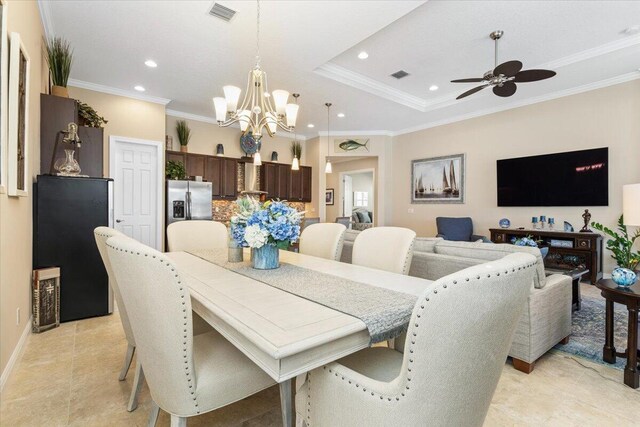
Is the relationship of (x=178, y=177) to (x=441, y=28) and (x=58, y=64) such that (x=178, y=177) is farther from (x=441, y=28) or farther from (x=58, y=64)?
(x=441, y=28)

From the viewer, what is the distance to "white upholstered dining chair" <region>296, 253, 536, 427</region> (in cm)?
71

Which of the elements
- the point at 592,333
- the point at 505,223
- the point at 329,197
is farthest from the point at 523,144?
the point at 329,197

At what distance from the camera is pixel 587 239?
14.4 feet

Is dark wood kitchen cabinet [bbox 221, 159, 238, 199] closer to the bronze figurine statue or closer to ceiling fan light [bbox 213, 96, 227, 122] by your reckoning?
A: ceiling fan light [bbox 213, 96, 227, 122]

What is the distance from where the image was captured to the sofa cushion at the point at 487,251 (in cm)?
221

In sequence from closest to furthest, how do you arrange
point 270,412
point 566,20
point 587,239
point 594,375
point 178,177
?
point 270,412, point 594,375, point 566,20, point 587,239, point 178,177

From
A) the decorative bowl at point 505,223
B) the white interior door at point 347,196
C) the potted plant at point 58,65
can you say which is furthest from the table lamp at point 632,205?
the white interior door at point 347,196

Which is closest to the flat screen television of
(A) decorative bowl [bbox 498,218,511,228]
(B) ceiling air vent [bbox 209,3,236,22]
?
(A) decorative bowl [bbox 498,218,511,228]

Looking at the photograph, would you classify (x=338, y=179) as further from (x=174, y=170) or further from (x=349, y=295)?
(x=349, y=295)

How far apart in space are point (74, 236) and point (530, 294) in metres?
3.83

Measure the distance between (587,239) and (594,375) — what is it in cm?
310

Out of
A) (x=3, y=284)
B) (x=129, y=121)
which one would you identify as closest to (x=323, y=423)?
(x=3, y=284)

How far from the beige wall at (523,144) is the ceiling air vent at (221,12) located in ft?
15.8

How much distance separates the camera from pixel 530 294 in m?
2.11
